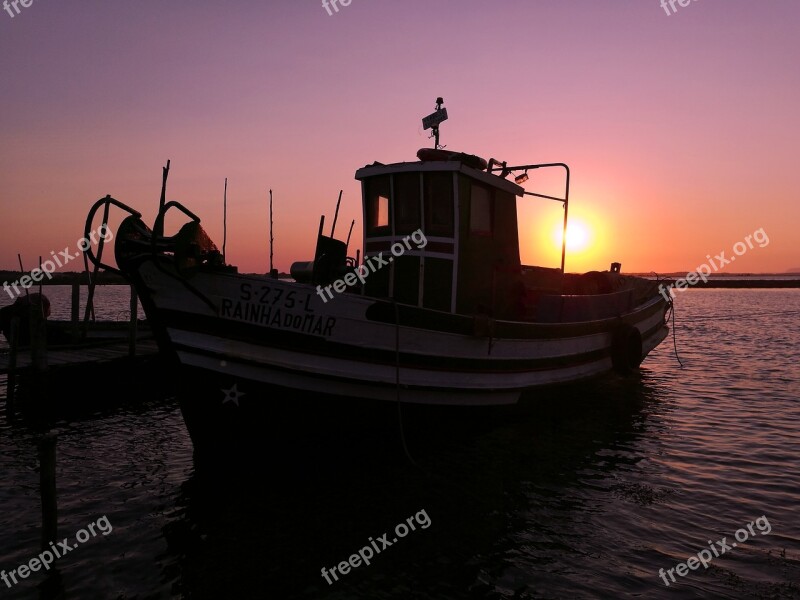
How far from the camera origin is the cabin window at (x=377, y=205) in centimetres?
972

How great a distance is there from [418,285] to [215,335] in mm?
3661

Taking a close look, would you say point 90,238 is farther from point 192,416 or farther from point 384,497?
point 384,497

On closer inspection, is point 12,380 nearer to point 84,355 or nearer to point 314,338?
point 84,355

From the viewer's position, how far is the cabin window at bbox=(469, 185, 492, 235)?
9.53 m

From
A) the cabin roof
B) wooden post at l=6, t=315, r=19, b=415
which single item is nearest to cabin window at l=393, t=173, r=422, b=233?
the cabin roof

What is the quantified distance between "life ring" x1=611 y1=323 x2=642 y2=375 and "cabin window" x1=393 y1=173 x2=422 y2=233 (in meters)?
7.27

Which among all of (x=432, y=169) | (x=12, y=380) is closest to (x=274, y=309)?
(x=432, y=169)

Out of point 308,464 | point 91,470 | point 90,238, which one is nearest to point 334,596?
point 308,464

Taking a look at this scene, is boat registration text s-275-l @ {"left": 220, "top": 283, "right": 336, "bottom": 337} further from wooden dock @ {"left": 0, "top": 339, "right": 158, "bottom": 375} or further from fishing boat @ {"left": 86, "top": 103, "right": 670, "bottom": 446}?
wooden dock @ {"left": 0, "top": 339, "right": 158, "bottom": 375}

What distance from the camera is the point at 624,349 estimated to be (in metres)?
13.6

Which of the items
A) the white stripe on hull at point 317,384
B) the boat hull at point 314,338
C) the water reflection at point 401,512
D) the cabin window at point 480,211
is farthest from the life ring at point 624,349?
the white stripe on hull at point 317,384

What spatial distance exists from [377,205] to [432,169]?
1409 mm

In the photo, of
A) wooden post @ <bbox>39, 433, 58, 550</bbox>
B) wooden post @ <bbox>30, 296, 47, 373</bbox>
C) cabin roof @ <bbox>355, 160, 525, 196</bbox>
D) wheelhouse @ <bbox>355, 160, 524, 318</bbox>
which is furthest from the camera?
wooden post @ <bbox>30, 296, 47, 373</bbox>

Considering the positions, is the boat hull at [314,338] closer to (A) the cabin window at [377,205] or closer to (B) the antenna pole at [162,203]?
(B) the antenna pole at [162,203]
